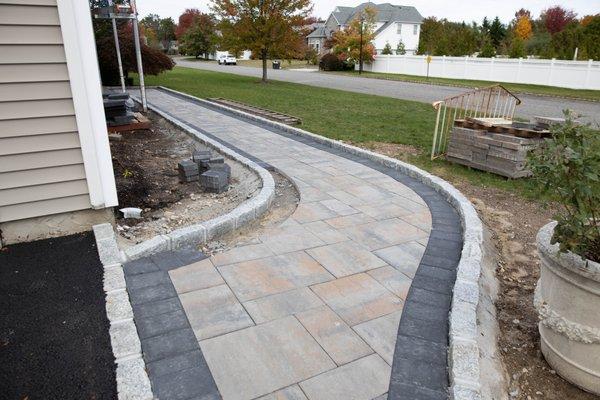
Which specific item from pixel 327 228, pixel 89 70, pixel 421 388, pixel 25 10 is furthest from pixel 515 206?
pixel 25 10

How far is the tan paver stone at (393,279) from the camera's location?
10.1 ft

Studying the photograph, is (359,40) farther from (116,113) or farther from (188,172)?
(188,172)

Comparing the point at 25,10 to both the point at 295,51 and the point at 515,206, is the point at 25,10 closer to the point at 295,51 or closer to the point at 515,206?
the point at 515,206

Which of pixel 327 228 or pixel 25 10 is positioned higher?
pixel 25 10

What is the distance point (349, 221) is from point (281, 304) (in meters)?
1.68

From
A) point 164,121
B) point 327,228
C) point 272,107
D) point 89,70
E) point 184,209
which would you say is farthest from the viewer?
point 272,107

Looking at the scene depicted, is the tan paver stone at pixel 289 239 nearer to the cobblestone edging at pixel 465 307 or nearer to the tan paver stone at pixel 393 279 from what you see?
the tan paver stone at pixel 393 279

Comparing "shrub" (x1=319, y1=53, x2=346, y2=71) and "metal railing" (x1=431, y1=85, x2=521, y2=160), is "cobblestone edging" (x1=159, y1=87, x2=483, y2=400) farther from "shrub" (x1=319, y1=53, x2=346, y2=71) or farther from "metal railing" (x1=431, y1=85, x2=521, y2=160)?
"shrub" (x1=319, y1=53, x2=346, y2=71)

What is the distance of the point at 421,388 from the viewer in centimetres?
219

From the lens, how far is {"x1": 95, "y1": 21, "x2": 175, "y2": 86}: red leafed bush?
17.6m

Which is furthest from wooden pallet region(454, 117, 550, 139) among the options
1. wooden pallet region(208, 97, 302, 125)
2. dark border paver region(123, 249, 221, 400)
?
dark border paver region(123, 249, 221, 400)

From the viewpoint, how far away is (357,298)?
2984 mm

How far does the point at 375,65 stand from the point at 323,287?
36.6 m

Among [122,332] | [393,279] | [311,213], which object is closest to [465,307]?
[393,279]
